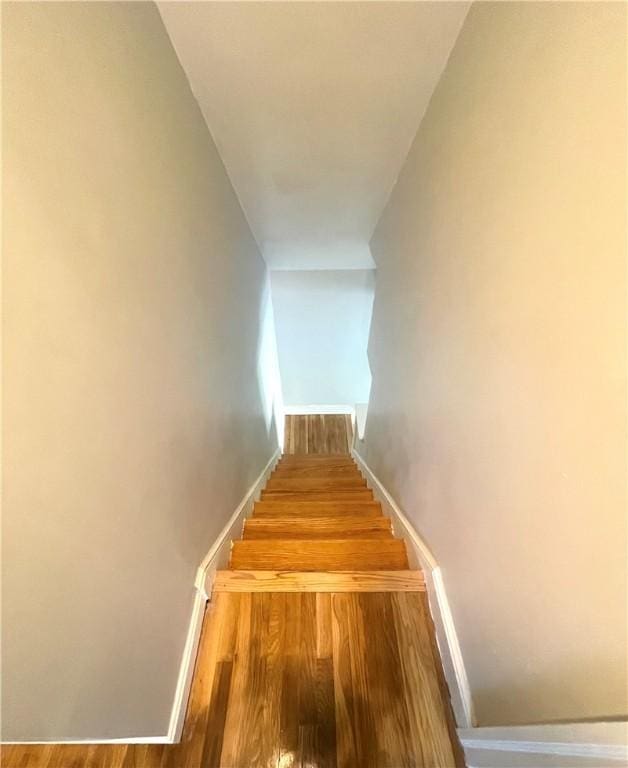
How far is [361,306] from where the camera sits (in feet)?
14.9

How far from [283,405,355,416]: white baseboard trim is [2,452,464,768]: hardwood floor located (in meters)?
3.95

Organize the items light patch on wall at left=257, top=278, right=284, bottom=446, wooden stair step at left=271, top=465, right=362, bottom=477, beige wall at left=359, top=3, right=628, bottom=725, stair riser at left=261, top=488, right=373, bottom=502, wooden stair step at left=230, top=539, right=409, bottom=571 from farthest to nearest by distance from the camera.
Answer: wooden stair step at left=271, top=465, right=362, bottom=477, light patch on wall at left=257, top=278, right=284, bottom=446, stair riser at left=261, top=488, right=373, bottom=502, wooden stair step at left=230, top=539, right=409, bottom=571, beige wall at left=359, top=3, right=628, bottom=725

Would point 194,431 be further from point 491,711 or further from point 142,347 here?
point 491,711

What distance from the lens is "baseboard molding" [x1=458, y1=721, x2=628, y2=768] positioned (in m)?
0.60

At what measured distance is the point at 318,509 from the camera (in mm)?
2969

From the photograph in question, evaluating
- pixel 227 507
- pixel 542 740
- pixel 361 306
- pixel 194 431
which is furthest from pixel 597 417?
pixel 361 306

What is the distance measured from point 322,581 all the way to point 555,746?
1.09m

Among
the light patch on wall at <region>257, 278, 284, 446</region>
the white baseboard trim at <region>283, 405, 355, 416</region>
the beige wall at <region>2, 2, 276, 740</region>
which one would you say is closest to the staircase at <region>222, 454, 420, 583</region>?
the beige wall at <region>2, 2, 276, 740</region>

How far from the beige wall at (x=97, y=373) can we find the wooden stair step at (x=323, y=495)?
60.8 inches

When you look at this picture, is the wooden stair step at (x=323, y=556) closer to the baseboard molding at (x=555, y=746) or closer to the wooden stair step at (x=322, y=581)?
the wooden stair step at (x=322, y=581)

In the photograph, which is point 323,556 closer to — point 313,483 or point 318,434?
point 313,483

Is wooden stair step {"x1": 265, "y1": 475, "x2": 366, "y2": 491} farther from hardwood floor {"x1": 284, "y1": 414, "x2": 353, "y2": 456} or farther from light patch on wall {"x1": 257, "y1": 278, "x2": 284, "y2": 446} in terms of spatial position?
hardwood floor {"x1": 284, "y1": 414, "x2": 353, "y2": 456}

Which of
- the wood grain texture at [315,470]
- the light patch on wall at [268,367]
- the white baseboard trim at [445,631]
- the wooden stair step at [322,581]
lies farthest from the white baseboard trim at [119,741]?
the wood grain texture at [315,470]

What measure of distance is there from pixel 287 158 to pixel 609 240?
201 cm
